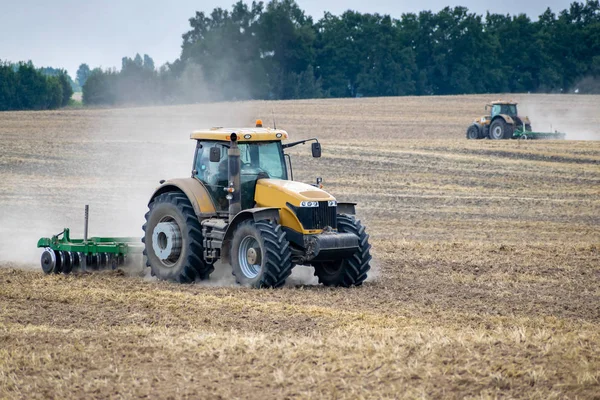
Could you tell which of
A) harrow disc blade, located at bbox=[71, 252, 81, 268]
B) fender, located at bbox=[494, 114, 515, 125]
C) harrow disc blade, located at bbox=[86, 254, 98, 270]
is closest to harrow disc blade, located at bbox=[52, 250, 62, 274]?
harrow disc blade, located at bbox=[71, 252, 81, 268]

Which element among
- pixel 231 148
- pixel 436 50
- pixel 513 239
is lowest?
pixel 513 239

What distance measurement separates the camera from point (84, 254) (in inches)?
575

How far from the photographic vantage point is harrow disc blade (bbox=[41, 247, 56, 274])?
1455 cm

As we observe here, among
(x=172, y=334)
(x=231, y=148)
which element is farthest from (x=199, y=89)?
(x=172, y=334)

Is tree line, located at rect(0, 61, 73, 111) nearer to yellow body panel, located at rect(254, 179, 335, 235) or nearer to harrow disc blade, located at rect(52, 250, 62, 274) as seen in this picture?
harrow disc blade, located at rect(52, 250, 62, 274)

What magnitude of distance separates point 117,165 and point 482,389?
25648mm

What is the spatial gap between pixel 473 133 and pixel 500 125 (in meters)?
1.47

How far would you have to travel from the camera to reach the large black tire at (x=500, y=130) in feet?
136

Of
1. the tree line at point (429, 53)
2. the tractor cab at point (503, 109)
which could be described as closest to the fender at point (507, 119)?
the tractor cab at point (503, 109)

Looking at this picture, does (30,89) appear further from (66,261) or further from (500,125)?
(66,261)

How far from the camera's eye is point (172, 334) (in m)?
10.0

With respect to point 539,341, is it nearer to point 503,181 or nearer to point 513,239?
point 513,239

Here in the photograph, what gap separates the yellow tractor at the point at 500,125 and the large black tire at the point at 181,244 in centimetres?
2941

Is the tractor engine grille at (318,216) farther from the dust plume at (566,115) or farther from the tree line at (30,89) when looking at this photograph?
the tree line at (30,89)
